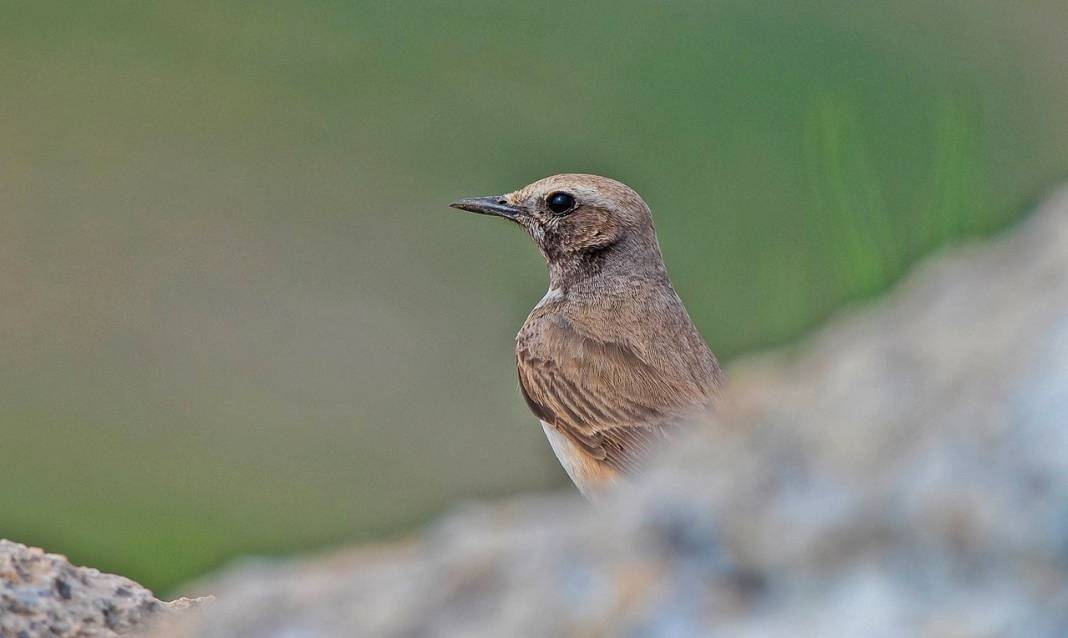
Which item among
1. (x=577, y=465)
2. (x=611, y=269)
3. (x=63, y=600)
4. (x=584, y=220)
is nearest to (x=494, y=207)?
(x=584, y=220)

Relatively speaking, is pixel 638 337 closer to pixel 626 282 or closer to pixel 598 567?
pixel 626 282

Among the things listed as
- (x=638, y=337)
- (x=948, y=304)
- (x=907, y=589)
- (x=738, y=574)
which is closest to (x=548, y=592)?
(x=738, y=574)

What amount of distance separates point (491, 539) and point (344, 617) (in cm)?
22

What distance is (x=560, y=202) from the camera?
802 centimetres

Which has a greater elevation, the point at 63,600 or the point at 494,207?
the point at 494,207

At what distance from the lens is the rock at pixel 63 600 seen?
3.46 metres

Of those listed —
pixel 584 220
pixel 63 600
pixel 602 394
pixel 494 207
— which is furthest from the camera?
pixel 494 207

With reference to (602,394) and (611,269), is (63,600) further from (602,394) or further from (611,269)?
(611,269)

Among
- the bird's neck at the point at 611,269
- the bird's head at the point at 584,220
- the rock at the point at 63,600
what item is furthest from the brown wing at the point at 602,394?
the rock at the point at 63,600

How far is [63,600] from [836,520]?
2323 millimetres

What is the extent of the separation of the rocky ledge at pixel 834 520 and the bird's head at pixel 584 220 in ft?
19.2

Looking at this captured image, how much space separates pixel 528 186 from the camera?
321 inches

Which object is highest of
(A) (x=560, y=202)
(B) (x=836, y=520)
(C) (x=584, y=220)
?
(A) (x=560, y=202)

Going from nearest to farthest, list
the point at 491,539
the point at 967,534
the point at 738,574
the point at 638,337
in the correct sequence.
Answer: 1. the point at 967,534
2. the point at 738,574
3. the point at 491,539
4. the point at 638,337
